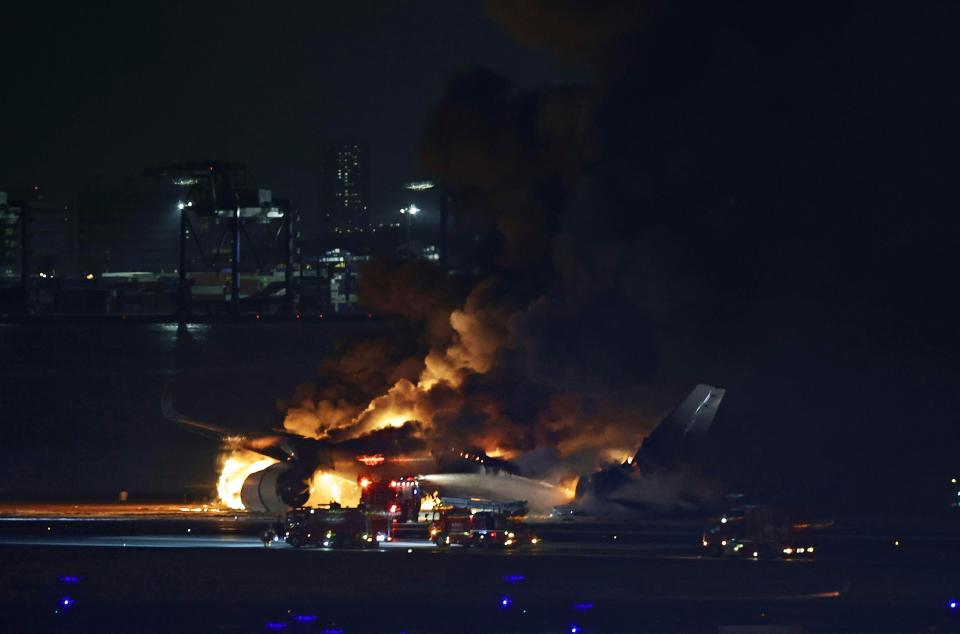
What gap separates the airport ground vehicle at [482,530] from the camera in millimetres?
46875

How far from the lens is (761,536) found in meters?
45.5

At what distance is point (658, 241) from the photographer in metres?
57.1

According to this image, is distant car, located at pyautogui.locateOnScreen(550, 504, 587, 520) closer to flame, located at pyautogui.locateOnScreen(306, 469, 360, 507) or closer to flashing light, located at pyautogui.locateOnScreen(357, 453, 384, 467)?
flashing light, located at pyautogui.locateOnScreen(357, 453, 384, 467)

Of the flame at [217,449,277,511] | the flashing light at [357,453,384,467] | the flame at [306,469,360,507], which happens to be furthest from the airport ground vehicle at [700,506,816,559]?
the flame at [217,449,277,511]

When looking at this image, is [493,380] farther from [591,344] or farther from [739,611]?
[739,611]

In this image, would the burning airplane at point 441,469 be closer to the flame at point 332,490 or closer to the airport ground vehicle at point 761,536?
the flame at point 332,490

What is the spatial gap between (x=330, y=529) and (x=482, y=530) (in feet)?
16.0

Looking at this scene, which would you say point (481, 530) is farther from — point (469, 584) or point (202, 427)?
point (202, 427)

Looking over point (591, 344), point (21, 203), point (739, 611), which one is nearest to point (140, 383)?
point (21, 203)

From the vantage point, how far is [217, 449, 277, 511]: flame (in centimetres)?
6156

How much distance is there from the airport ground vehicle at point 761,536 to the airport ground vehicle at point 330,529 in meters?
10.8

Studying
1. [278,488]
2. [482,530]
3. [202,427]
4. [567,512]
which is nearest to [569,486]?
[567,512]

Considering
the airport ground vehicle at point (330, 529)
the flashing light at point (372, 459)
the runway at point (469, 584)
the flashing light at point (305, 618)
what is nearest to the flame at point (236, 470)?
the flashing light at point (372, 459)

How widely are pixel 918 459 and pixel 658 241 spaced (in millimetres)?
18848
